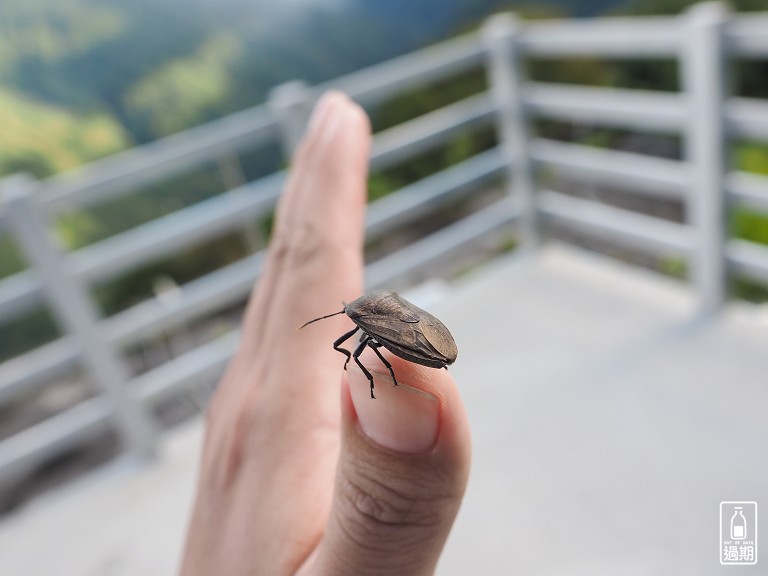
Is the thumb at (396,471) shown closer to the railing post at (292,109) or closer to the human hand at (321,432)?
the human hand at (321,432)

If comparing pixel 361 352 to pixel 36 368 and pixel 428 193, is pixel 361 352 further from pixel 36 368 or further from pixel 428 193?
pixel 428 193

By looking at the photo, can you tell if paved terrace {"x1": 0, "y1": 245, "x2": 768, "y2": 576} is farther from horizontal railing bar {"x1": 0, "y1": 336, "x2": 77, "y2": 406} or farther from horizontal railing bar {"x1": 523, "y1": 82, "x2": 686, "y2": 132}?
horizontal railing bar {"x1": 523, "y1": 82, "x2": 686, "y2": 132}

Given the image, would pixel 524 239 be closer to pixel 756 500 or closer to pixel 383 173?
pixel 383 173

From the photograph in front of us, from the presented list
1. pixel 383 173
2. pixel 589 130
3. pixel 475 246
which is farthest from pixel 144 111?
pixel 589 130

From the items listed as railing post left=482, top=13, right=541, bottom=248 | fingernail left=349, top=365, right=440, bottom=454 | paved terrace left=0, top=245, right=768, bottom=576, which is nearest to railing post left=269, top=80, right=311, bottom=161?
paved terrace left=0, top=245, right=768, bottom=576

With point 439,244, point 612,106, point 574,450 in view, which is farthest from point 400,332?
point 439,244

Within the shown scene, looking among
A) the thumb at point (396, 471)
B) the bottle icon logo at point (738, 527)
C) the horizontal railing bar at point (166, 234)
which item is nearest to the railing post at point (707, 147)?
the horizontal railing bar at point (166, 234)
